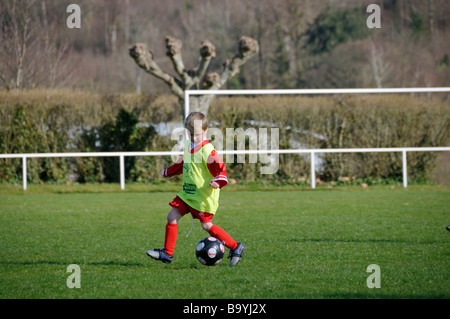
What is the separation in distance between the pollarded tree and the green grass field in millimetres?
5232

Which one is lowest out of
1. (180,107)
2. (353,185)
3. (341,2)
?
(353,185)

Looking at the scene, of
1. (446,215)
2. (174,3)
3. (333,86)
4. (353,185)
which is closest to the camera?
(446,215)

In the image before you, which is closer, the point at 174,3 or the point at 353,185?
the point at 353,185

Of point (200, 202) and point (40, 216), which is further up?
point (200, 202)

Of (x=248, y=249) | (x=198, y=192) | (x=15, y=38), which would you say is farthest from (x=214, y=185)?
(x=15, y=38)

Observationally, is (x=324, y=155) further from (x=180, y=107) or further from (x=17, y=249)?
(x=17, y=249)

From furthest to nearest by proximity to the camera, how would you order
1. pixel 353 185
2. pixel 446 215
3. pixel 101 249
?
pixel 353 185, pixel 446 215, pixel 101 249

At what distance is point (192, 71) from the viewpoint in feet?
59.1

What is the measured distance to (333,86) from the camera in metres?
36.8

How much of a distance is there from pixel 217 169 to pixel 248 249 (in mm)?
1431

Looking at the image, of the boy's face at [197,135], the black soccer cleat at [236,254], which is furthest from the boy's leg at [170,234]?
the boy's face at [197,135]

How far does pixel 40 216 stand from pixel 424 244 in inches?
259

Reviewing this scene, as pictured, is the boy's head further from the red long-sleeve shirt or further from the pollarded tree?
the pollarded tree

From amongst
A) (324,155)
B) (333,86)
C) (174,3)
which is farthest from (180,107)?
(174,3)
